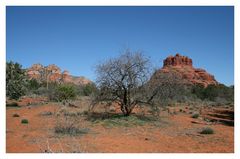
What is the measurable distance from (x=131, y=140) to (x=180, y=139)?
234 centimetres

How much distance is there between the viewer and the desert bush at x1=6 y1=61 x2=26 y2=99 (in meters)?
24.2

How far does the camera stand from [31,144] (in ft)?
→ 32.0

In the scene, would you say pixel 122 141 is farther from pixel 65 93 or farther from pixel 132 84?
pixel 65 93

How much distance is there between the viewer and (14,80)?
80.8ft

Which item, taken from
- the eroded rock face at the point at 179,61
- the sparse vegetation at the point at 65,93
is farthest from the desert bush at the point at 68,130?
the eroded rock face at the point at 179,61

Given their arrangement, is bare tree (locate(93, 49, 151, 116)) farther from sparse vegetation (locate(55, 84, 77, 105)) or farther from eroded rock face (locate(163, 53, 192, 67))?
eroded rock face (locate(163, 53, 192, 67))

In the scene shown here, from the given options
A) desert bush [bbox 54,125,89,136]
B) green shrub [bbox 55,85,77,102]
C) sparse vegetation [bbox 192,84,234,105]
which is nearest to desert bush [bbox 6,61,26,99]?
green shrub [bbox 55,85,77,102]

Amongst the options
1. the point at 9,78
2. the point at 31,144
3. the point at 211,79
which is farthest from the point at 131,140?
the point at 211,79

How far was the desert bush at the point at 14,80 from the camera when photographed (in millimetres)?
24203

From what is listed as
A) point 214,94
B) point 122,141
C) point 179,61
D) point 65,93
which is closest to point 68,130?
point 122,141

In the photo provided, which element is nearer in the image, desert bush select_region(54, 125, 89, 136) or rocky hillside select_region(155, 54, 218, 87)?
desert bush select_region(54, 125, 89, 136)

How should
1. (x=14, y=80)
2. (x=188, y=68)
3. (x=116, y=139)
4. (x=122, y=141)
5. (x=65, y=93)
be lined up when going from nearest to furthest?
(x=122, y=141)
(x=116, y=139)
(x=14, y=80)
(x=65, y=93)
(x=188, y=68)
